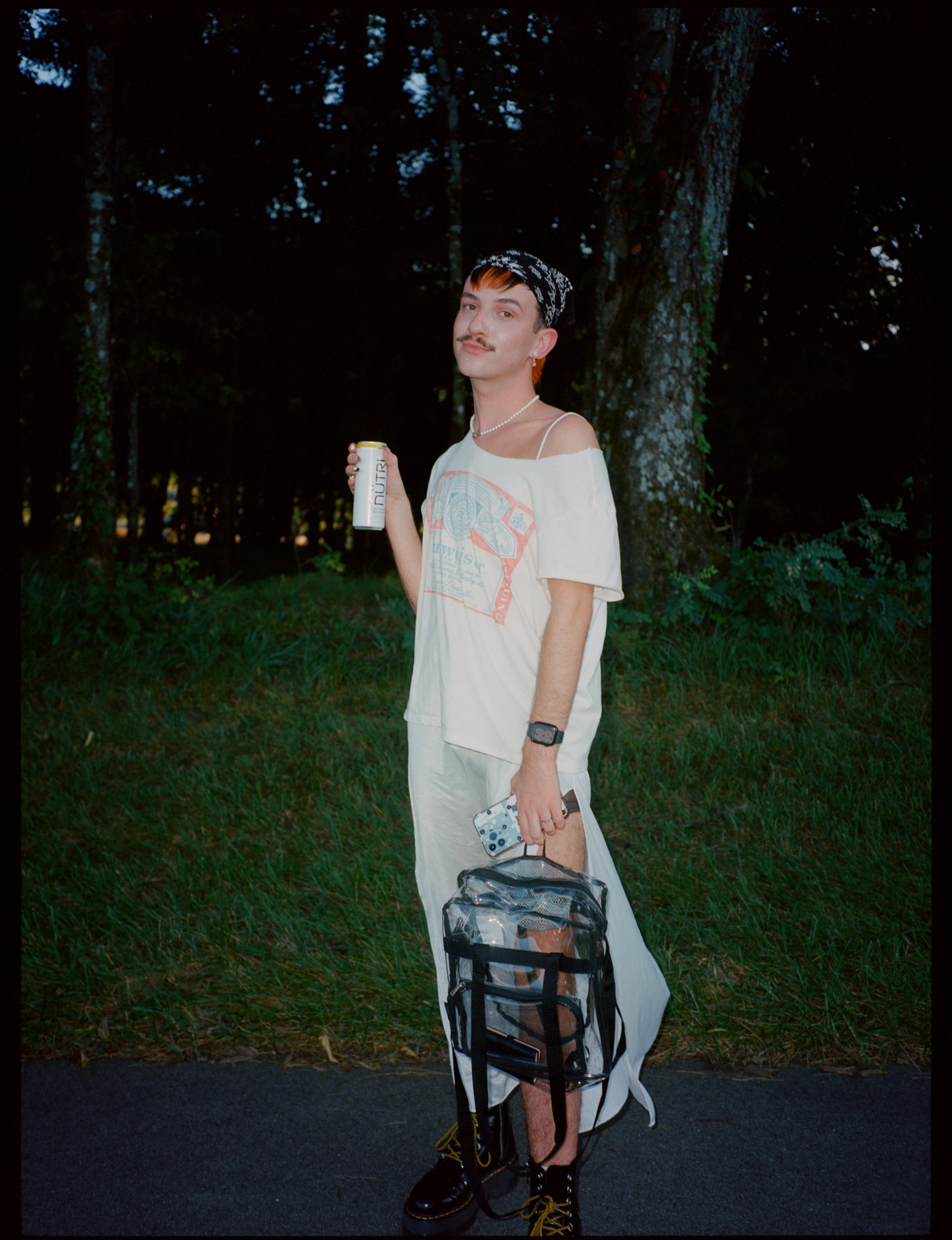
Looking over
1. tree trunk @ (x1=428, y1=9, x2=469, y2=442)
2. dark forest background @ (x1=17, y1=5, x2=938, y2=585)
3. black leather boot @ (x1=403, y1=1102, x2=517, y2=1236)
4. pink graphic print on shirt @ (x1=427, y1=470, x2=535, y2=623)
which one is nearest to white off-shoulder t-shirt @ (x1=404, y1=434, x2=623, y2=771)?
pink graphic print on shirt @ (x1=427, y1=470, x2=535, y2=623)

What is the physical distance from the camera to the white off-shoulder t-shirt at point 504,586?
2.24 metres

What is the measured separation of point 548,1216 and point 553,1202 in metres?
0.03

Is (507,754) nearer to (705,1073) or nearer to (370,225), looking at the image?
(705,1073)

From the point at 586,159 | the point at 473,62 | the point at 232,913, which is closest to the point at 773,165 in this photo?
the point at 586,159

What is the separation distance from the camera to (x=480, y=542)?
231 centimetres

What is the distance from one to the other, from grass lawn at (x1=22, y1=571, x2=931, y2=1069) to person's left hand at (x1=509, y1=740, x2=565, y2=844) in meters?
1.29

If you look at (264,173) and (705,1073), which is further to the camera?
(264,173)

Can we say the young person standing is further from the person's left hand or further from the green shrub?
the green shrub

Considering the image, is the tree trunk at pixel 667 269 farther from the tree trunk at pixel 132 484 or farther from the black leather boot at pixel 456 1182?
the tree trunk at pixel 132 484

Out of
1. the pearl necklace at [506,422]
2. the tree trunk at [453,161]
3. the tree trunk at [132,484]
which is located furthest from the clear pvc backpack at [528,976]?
the tree trunk at [132,484]

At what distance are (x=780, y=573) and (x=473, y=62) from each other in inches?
323

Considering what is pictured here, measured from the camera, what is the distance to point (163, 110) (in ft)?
46.1

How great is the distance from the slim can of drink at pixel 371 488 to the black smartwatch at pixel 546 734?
702 mm

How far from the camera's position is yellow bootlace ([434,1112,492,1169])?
8.04 ft
